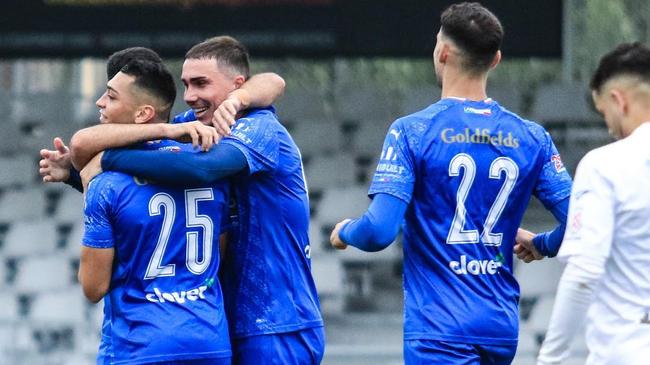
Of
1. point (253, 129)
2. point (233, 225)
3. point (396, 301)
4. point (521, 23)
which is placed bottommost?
point (396, 301)

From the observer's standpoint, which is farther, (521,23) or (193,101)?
(521,23)

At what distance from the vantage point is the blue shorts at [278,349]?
4.86 m

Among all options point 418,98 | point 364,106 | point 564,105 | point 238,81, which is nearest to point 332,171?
point 364,106

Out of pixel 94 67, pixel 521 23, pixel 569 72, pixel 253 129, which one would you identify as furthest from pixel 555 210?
pixel 94 67

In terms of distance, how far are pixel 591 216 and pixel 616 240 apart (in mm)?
155

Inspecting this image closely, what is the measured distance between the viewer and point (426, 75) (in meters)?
17.4

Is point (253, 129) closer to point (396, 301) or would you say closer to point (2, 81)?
point (396, 301)

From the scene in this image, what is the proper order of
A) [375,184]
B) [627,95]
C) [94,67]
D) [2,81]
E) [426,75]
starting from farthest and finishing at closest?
[426,75], [2,81], [94,67], [375,184], [627,95]

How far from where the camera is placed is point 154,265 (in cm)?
458

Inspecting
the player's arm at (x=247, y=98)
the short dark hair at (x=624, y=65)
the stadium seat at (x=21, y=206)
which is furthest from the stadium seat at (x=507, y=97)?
the short dark hair at (x=624, y=65)

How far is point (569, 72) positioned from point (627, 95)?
24.9ft

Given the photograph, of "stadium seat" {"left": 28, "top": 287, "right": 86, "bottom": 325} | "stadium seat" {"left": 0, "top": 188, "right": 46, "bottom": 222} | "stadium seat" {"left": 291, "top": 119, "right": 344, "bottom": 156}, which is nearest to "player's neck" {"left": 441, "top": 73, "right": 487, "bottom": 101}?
"stadium seat" {"left": 28, "top": 287, "right": 86, "bottom": 325}

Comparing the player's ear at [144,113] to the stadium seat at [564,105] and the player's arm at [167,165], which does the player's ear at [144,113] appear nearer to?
the player's arm at [167,165]

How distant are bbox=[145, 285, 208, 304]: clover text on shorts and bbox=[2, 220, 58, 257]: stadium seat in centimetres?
820
